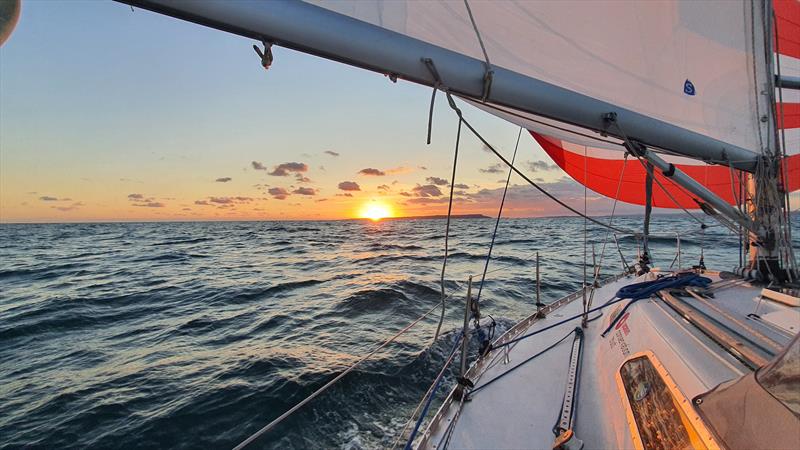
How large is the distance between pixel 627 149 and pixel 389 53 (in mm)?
1745

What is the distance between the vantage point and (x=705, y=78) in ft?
8.58

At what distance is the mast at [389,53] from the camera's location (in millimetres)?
1146

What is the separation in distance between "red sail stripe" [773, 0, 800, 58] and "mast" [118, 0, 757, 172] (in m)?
3.93

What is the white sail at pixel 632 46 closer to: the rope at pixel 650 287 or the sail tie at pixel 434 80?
the sail tie at pixel 434 80

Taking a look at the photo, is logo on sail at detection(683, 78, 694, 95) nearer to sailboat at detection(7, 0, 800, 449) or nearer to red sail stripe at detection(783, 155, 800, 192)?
sailboat at detection(7, 0, 800, 449)

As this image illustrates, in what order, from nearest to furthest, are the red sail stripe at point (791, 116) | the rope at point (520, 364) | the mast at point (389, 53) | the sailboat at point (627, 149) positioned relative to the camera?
the mast at point (389, 53) → the sailboat at point (627, 149) → the rope at point (520, 364) → the red sail stripe at point (791, 116)

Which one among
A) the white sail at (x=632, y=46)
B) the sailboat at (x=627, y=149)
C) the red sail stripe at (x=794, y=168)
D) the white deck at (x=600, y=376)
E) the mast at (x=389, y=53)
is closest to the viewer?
the mast at (x=389, y=53)

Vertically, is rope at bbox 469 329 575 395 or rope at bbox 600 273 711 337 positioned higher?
rope at bbox 600 273 711 337

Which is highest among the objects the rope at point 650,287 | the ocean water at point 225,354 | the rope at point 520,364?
the rope at point 650,287

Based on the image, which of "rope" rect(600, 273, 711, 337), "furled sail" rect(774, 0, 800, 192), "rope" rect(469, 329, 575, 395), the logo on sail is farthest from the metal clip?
"furled sail" rect(774, 0, 800, 192)

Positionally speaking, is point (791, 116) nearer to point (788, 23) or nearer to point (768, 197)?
point (788, 23)

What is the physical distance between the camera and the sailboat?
1266 millimetres

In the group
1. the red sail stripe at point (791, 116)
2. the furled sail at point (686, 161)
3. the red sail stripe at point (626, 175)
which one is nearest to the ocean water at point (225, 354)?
the red sail stripe at point (626, 175)

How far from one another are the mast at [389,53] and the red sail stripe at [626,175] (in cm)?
329
